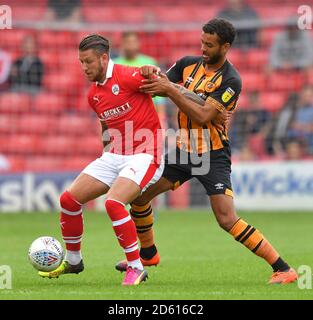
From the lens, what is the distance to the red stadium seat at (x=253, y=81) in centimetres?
1808

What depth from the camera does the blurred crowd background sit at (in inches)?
667

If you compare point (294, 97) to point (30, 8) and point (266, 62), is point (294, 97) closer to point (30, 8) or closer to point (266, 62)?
point (266, 62)

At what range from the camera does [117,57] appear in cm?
1631

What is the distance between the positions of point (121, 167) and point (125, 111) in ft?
1.55

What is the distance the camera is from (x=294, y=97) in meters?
17.3

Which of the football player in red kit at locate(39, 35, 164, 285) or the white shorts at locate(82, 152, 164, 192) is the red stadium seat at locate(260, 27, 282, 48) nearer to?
the football player in red kit at locate(39, 35, 164, 285)

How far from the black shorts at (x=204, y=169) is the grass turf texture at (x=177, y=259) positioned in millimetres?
808

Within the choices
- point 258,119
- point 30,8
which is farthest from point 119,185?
point 30,8

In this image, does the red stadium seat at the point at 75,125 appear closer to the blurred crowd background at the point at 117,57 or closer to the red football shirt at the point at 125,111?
the blurred crowd background at the point at 117,57

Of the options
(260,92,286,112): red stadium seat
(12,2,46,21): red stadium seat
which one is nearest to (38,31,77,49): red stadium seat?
(12,2,46,21): red stadium seat

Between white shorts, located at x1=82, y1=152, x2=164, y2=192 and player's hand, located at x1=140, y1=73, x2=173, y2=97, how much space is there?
56 centimetres

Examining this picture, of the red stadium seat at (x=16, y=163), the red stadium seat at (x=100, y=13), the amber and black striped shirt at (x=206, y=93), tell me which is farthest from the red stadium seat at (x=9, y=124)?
the amber and black striped shirt at (x=206, y=93)

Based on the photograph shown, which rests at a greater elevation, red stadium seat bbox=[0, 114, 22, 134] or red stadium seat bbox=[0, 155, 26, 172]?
red stadium seat bbox=[0, 114, 22, 134]

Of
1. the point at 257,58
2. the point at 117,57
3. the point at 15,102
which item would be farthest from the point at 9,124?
the point at 257,58
